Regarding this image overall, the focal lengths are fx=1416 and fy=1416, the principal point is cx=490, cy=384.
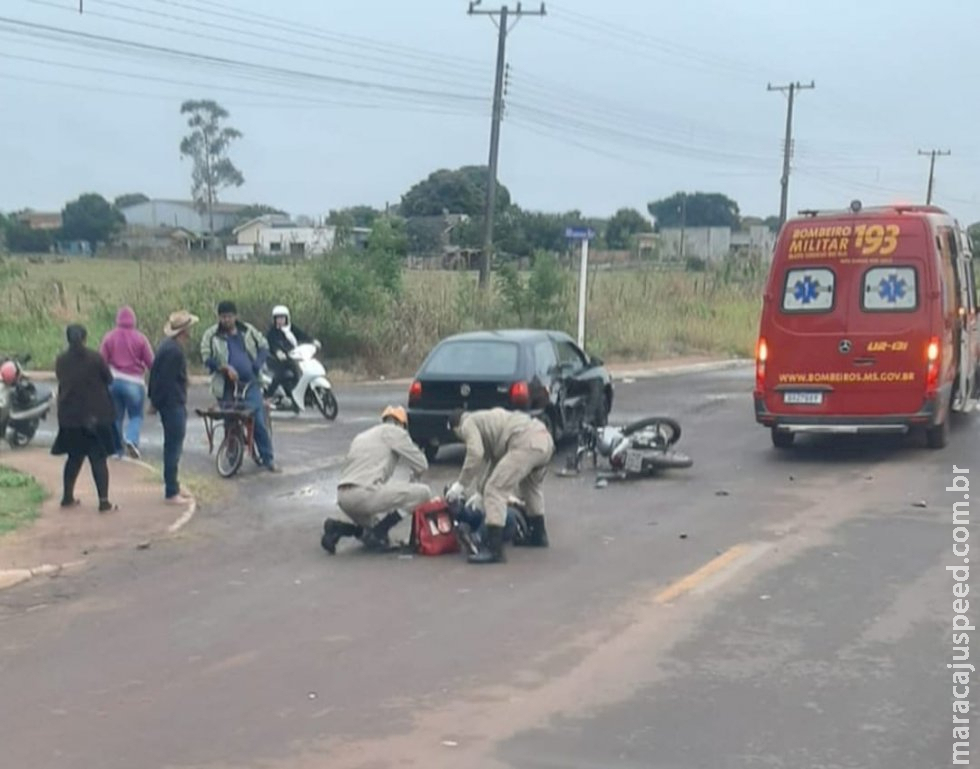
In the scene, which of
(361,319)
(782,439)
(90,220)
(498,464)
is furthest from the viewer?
(90,220)

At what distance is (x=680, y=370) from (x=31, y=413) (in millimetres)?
19525

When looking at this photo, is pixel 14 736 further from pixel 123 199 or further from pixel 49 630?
pixel 123 199

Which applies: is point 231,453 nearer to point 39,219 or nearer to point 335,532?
→ point 335,532

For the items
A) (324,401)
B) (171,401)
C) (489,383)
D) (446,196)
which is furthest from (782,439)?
(446,196)

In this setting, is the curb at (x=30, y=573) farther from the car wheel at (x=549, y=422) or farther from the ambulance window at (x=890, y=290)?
the ambulance window at (x=890, y=290)

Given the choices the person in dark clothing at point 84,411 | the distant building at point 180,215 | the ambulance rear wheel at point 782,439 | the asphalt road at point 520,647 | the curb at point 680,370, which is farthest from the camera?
the distant building at point 180,215

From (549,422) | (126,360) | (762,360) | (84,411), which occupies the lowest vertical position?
(549,422)

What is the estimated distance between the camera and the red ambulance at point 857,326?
16016 millimetres

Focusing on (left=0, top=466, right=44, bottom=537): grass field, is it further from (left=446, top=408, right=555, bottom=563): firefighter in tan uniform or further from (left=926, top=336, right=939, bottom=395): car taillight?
(left=926, top=336, right=939, bottom=395): car taillight

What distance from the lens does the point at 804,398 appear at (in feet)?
53.7

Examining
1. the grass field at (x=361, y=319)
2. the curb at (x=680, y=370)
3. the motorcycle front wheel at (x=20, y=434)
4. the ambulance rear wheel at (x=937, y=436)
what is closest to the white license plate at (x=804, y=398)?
the ambulance rear wheel at (x=937, y=436)

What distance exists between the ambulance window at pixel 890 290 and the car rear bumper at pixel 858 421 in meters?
1.15

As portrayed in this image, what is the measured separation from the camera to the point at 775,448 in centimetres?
1781

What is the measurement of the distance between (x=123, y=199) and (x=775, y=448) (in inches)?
4438
